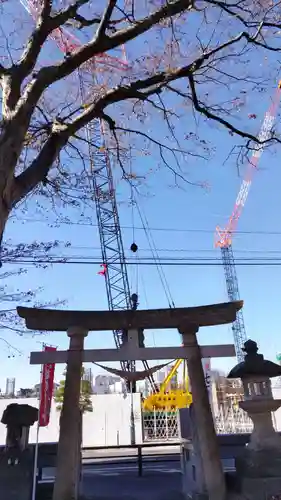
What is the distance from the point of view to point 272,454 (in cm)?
544

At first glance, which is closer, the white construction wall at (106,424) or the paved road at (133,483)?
the paved road at (133,483)

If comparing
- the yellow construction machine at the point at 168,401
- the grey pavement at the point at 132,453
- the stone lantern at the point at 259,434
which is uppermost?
the yellow construction machine at the point at 168,401

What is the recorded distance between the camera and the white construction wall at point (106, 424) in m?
19.9

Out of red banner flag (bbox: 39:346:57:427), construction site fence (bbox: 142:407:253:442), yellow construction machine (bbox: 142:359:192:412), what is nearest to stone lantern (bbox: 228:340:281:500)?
red banner flag (bbox: 39:346:57:427)

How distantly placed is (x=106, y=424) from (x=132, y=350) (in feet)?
53.2

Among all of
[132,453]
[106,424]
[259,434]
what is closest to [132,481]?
[259,434]

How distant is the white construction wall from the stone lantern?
14990mm

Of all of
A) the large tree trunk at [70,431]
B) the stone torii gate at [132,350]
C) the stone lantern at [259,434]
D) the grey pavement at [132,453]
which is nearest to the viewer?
the stone lantern at [259,434]

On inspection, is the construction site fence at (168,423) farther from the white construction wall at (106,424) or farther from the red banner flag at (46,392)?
the red banner flag at (46,392)

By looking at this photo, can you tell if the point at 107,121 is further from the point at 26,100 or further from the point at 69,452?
the point at 69,452

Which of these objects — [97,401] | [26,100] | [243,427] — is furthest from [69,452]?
[97,401]

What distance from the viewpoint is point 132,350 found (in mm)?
6449

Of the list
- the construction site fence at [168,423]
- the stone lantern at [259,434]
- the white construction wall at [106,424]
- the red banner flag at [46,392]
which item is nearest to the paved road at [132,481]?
the red banner flag at [46,392]

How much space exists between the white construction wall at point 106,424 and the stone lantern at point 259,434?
15.0 meters
